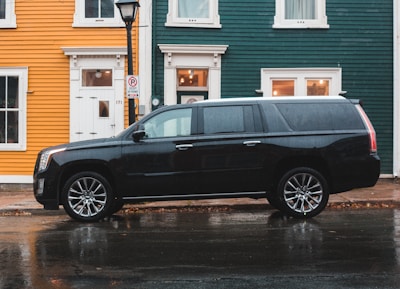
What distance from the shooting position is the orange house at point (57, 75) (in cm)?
1504

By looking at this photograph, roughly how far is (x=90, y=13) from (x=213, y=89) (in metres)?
3.82

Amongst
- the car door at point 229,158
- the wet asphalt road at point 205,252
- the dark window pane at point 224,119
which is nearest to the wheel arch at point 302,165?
the car door at point 229,158

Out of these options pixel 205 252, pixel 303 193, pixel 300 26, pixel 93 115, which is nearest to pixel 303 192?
pixel 303 193

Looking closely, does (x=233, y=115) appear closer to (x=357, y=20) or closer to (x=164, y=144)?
(x=164, y=144)

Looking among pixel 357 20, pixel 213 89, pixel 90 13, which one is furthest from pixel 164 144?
pixel 357 20

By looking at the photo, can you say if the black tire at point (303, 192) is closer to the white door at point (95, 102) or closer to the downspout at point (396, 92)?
the downspout at point (396, 92)

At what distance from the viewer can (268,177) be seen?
9.59m

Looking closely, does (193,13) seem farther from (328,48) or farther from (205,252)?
(205,252)

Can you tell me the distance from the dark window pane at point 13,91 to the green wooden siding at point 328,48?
12.1 feet

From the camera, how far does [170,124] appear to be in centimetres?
966

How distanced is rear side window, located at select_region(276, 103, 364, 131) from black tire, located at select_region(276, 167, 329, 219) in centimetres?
76

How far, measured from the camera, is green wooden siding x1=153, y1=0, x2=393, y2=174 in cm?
1518

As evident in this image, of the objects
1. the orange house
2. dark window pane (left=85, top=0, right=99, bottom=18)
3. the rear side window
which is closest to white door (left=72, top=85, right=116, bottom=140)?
the orange house

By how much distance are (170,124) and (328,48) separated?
7.18 meters
